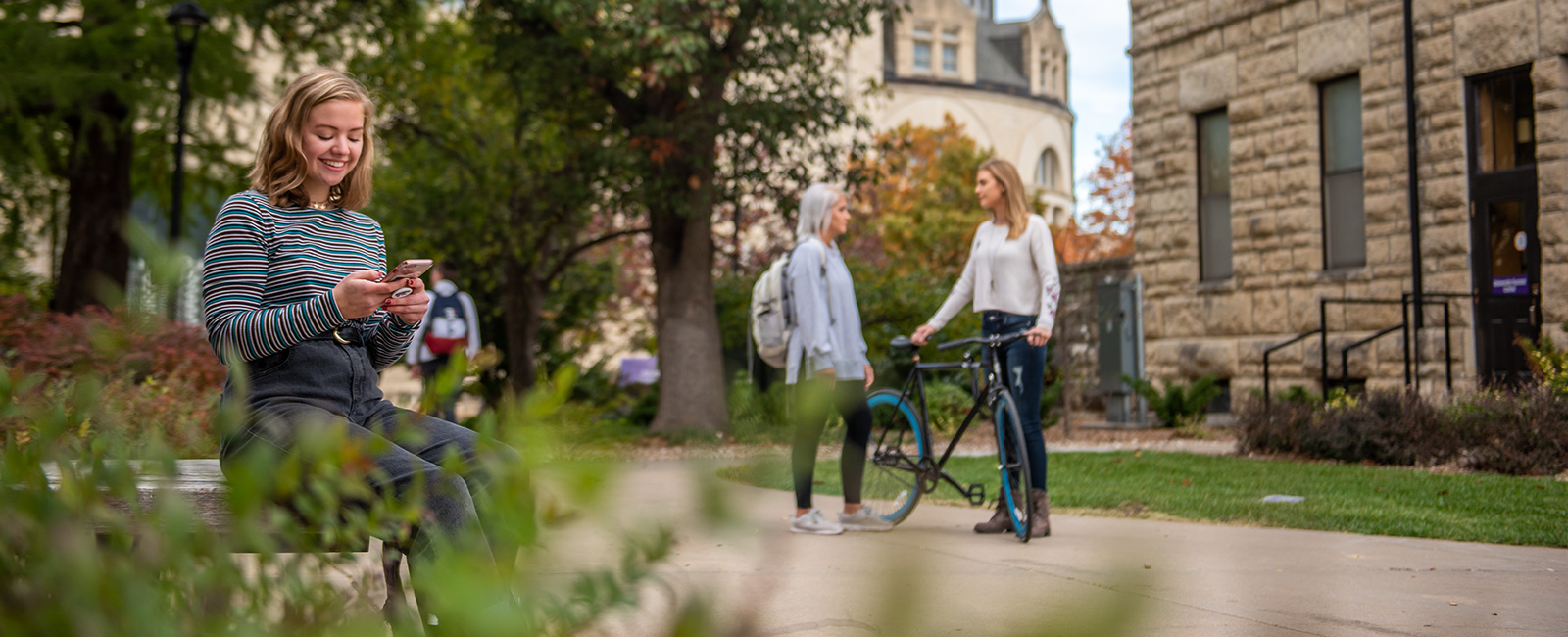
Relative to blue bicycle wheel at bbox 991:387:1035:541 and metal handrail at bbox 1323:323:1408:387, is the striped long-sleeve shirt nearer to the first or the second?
blue bicycle wheel at bbox 991:387:1035:541

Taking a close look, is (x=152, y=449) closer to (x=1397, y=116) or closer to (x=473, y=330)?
(x=473, y=330)

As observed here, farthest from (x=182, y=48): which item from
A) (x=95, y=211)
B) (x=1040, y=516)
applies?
(x=1040, y=516)

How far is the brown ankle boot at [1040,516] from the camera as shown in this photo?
20.4 feet

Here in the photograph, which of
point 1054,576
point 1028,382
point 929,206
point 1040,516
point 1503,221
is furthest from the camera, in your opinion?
point 929,206

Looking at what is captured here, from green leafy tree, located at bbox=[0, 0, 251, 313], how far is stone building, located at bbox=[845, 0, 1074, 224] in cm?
3911

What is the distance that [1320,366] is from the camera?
42.3 feet

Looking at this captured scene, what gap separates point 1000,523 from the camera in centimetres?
648

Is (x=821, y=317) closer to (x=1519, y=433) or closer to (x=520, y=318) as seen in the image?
(x=1519, y=433)

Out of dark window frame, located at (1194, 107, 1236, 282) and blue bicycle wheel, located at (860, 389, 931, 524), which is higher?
dark window frame, located at (1194, 107, 1236, 282)

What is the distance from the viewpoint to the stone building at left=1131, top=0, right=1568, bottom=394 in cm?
1127

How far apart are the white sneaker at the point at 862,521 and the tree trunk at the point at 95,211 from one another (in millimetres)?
10330

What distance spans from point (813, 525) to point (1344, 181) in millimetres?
8954

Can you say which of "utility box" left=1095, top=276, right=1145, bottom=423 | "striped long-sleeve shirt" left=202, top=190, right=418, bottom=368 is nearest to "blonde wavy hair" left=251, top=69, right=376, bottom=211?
"striped long-sleeve shirt" left=202, top=190, right=418, bottom=368

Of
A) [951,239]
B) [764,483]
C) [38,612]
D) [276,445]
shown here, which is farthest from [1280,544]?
[951,239]
